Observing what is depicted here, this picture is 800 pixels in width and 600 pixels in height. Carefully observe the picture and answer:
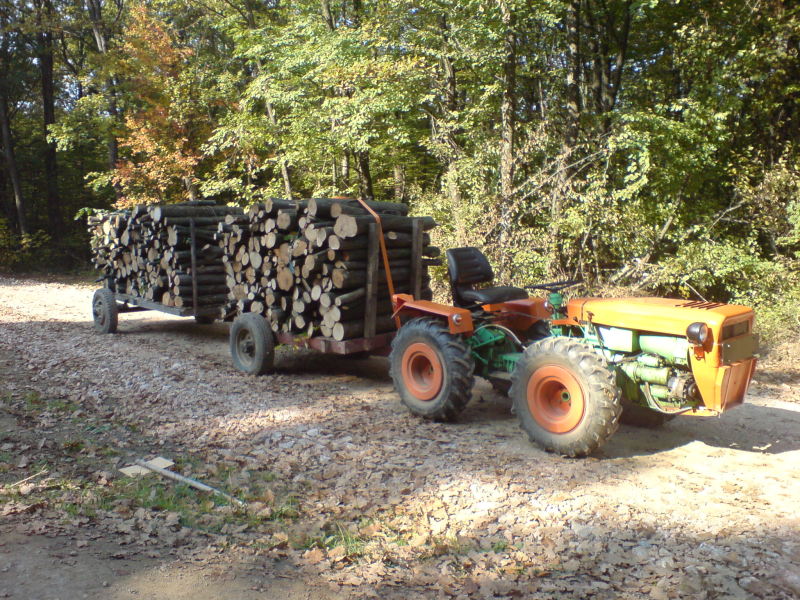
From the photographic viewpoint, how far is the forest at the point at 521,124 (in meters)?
10.8

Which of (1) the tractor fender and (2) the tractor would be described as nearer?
(2) the tractor

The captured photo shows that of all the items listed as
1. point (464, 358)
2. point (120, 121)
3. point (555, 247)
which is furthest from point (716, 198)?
point (120, 121)

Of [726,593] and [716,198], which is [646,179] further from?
[726,593]

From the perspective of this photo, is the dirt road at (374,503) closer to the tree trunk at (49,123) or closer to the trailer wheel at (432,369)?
the trailer wheel at (432,369)

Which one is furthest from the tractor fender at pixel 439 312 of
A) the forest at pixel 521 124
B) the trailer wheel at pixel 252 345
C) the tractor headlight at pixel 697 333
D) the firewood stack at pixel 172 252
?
the forest at pixel 521 124

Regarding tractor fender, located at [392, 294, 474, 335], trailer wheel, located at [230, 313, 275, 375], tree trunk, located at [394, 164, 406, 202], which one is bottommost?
trailer wheel, located at [230, 313, 275, 375]

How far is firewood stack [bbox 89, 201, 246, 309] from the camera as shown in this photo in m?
8.62

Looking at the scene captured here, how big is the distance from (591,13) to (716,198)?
5.05 metres

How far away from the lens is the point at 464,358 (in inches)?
207

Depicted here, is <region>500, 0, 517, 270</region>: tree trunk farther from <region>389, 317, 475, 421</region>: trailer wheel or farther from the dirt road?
<region>389, 317, 475, 421</region>: trailer wheel

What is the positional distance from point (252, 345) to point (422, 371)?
99.6 inches

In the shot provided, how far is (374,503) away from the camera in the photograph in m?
3.96

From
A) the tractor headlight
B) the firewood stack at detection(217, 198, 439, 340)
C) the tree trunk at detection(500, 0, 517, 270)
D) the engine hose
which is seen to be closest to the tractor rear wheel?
the engine hose

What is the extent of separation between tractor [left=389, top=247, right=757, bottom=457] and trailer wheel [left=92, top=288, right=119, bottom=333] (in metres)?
6.14
